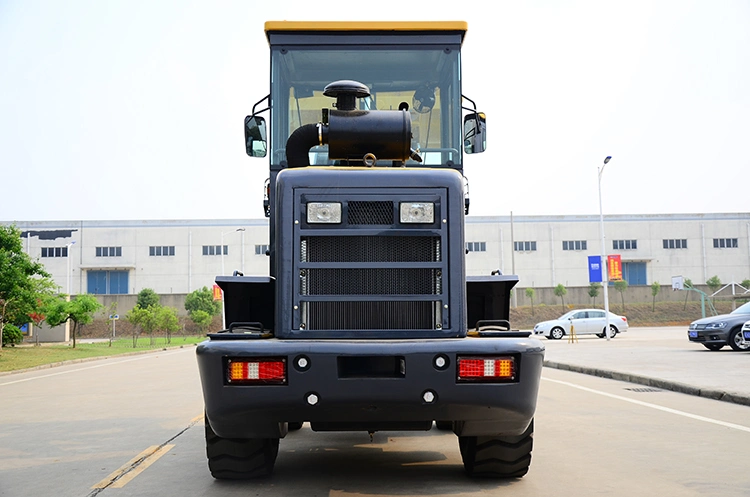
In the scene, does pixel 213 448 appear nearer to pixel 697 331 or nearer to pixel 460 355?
pixel 460 355

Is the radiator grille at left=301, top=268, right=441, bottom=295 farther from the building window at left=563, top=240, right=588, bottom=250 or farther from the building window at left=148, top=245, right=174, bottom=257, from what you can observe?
the building window at left=563, top=240, right=588, bottom=250

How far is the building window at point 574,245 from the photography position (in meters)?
80.0

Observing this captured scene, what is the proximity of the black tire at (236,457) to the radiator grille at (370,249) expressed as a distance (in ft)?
5.79

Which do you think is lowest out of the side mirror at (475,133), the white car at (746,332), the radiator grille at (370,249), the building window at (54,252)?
the white car at (746,332)

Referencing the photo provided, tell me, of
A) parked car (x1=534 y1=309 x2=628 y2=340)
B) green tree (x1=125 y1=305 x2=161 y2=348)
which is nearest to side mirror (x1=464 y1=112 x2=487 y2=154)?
parked car (x1=534 y1=309 x2=628 y2=340)

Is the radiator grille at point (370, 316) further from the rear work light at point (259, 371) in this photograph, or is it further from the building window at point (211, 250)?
the building window at point (211, 250)

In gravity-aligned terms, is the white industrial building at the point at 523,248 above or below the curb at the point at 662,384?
above

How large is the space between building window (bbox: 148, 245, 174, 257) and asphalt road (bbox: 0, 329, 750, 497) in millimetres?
67168

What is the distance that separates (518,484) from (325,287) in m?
2.27

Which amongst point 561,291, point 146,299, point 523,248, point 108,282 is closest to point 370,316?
point 146,299

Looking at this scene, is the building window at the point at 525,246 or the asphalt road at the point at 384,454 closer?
the asphalt road at the point at 384,454

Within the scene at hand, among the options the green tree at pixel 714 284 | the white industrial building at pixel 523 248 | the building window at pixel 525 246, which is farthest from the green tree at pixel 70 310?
the green tree at pixel 714 284

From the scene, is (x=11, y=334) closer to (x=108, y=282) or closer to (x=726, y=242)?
(x=108, y=282)

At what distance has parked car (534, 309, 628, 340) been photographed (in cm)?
4128
